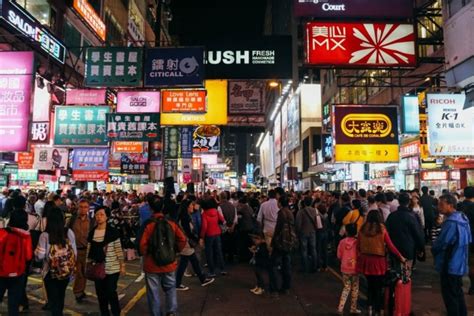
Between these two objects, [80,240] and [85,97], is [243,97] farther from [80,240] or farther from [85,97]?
[80,240]

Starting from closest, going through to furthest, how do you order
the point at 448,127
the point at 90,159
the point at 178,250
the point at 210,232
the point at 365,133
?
the point at 178,250 → the point at 210,232 → the point at 448,127 → the point at 365,133 → the point at 90,159

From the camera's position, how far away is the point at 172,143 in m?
27.4

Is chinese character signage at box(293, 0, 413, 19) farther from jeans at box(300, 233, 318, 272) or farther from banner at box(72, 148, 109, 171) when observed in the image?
banner at box(72, 148, 109, 171)

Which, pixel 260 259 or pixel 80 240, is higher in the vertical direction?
pixel 80 240

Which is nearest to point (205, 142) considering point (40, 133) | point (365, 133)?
point (365, 133)

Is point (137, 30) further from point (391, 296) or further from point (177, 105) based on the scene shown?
point (391, 296)

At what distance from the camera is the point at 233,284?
31.4ft

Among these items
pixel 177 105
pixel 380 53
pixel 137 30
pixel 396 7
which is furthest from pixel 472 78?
pixel 137 30

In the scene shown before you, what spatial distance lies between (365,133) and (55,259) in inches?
574

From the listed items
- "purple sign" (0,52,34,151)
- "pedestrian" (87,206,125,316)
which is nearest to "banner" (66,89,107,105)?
"purple sign" (0,52,34,151)

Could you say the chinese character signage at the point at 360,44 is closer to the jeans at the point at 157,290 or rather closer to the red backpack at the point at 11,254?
the jeans at the point at 157,290

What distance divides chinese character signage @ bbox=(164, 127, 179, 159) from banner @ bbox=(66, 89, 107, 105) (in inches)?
398

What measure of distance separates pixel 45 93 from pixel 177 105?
522 cm

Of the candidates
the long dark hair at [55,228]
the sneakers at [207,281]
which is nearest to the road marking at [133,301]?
the sneakers at [207,281]
